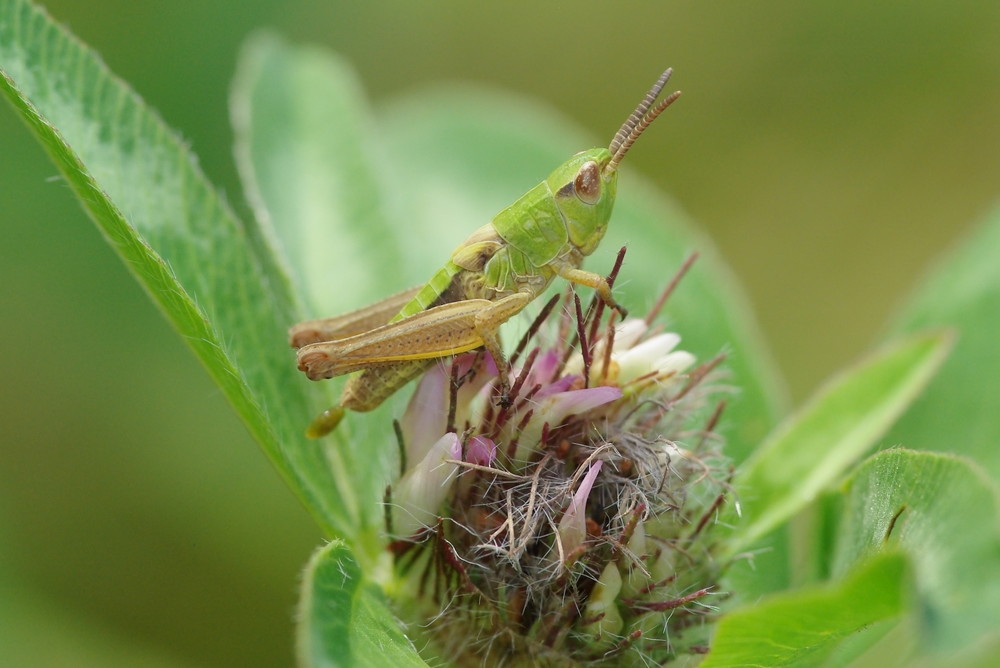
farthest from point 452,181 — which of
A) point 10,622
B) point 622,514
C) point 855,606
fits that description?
point 855,606

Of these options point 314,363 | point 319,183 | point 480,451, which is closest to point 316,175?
point 319,183

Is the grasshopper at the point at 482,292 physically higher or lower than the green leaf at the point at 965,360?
higher

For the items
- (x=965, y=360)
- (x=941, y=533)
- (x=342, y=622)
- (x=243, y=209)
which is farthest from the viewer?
(x=243, y=209)

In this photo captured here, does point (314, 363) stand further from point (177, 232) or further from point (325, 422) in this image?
point (177, 232)

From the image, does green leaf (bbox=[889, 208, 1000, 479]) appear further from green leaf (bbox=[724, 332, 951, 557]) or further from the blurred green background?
the blurred green background

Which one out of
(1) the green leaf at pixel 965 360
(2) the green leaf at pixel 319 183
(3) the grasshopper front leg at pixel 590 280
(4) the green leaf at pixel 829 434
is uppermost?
(2) the green leaf at pixel 319 183

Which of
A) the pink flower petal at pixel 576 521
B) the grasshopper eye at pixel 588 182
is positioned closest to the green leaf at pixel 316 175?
the grasshopper eye at pixel 588 182

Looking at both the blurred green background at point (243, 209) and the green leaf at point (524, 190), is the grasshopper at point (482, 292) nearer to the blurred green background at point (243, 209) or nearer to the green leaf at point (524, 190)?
the green leaf at point (524, 190)
